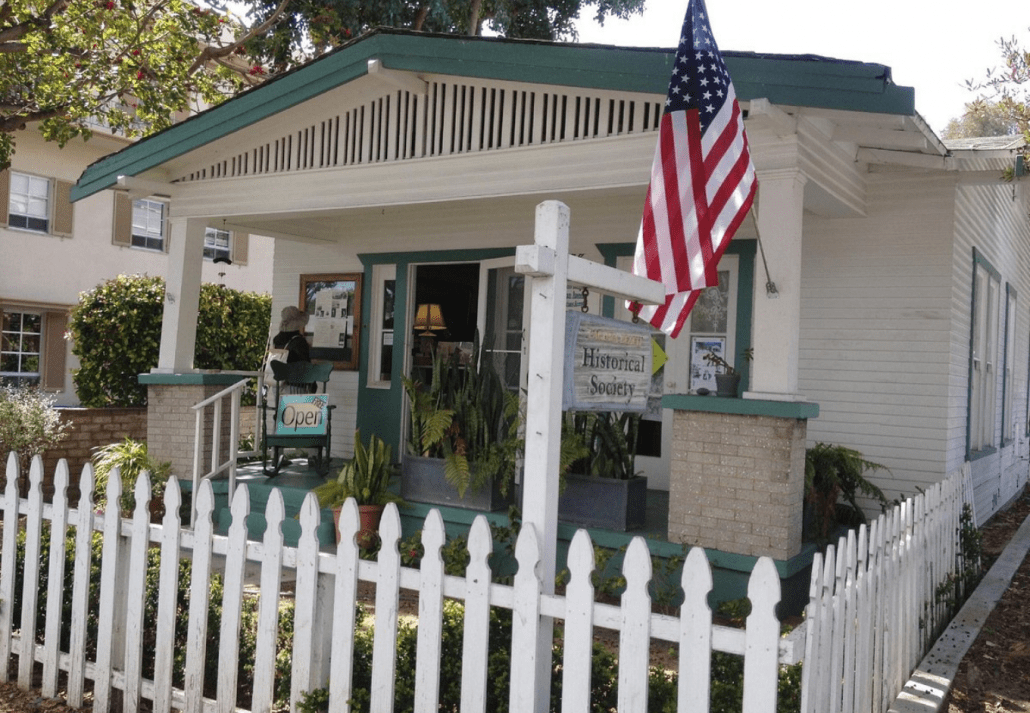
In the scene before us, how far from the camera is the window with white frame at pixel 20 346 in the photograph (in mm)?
18772

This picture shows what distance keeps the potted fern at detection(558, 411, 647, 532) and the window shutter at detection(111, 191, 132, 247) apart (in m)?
16.7

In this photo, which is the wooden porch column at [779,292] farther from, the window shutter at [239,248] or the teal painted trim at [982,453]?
the window shutter at [239,248]

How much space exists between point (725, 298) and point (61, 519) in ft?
18.1

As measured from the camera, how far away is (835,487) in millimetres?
6559

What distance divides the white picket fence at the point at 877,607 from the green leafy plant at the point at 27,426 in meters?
8.60

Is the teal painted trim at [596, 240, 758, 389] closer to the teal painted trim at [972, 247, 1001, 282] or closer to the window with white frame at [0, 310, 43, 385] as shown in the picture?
the teal painted trim at [972, 247, 1001, 282]

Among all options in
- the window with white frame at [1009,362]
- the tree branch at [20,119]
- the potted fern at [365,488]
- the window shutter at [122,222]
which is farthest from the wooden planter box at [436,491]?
the window shutter at [122,222]

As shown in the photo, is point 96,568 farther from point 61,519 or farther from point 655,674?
point 655,674

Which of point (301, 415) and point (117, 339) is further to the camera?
point (117, 339)

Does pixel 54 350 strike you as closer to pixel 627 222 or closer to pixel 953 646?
pixel 627 222

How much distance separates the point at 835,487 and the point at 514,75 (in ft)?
12.0

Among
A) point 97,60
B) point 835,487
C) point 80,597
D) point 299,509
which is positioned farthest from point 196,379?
point 835,487

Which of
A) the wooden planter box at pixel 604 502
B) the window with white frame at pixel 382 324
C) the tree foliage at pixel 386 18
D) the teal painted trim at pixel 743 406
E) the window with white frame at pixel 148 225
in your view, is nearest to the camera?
the teal painted trim at pixel 743 406

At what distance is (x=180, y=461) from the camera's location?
8211 millimetres
